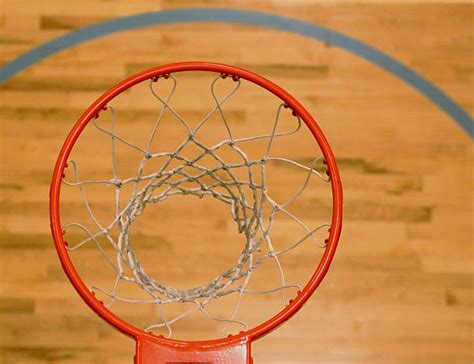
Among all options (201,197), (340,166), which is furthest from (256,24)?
(201,197)

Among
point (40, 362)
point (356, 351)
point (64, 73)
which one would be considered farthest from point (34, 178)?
point (356, 351)

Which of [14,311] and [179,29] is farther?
[179,29]

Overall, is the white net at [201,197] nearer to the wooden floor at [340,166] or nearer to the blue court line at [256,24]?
the wooden floor at [340,166]

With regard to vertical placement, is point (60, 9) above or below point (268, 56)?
above

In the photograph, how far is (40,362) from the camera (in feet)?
8.23

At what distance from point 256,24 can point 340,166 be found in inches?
25.2

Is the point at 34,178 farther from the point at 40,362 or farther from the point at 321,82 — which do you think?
the point at 321,82

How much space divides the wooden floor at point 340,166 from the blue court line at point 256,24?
0.03 meters

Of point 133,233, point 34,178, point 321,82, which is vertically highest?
point 321,82

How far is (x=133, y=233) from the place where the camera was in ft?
8.60

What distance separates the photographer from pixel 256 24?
2.81 metres

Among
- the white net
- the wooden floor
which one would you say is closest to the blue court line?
the wooden floor

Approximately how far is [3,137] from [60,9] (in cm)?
55

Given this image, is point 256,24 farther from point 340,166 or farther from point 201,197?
point 201,197
